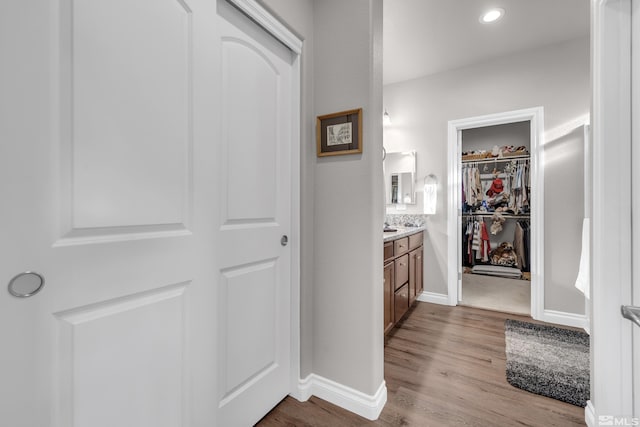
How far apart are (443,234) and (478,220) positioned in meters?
2.48

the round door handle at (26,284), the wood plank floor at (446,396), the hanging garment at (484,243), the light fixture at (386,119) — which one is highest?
the light fixture at (386,119)

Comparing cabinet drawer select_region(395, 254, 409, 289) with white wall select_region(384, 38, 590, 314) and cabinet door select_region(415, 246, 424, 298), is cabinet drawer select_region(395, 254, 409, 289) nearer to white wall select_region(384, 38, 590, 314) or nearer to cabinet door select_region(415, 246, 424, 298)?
cabinet door select_region(415, 246, 424, 298)

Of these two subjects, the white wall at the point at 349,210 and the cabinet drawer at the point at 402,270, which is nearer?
the white wall at the point at 349,210

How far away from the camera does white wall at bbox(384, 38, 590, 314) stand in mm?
2669

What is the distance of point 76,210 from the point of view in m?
0.78

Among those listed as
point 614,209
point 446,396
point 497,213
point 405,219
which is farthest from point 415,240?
point 497,213

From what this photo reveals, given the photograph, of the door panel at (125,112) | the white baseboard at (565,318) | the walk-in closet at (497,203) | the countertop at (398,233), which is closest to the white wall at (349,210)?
the countertop at (398,233)

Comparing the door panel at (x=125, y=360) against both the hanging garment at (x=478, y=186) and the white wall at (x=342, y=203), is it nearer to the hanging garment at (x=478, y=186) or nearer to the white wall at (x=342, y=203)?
the white wall at (x=342, y=203)

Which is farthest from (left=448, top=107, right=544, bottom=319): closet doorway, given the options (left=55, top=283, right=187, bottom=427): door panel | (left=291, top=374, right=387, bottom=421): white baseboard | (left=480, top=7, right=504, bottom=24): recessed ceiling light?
(left=55, top=283, right=187, bottom=427): door panel

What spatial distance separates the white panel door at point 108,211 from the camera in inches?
27.2

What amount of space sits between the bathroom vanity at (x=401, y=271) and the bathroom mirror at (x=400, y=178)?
485 millimetres

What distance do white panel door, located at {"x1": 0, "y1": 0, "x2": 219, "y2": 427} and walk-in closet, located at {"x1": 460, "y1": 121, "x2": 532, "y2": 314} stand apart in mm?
4520

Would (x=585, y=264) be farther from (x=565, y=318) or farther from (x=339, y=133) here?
(x=339, y=133)

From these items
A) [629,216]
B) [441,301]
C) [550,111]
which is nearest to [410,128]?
[550,111]
